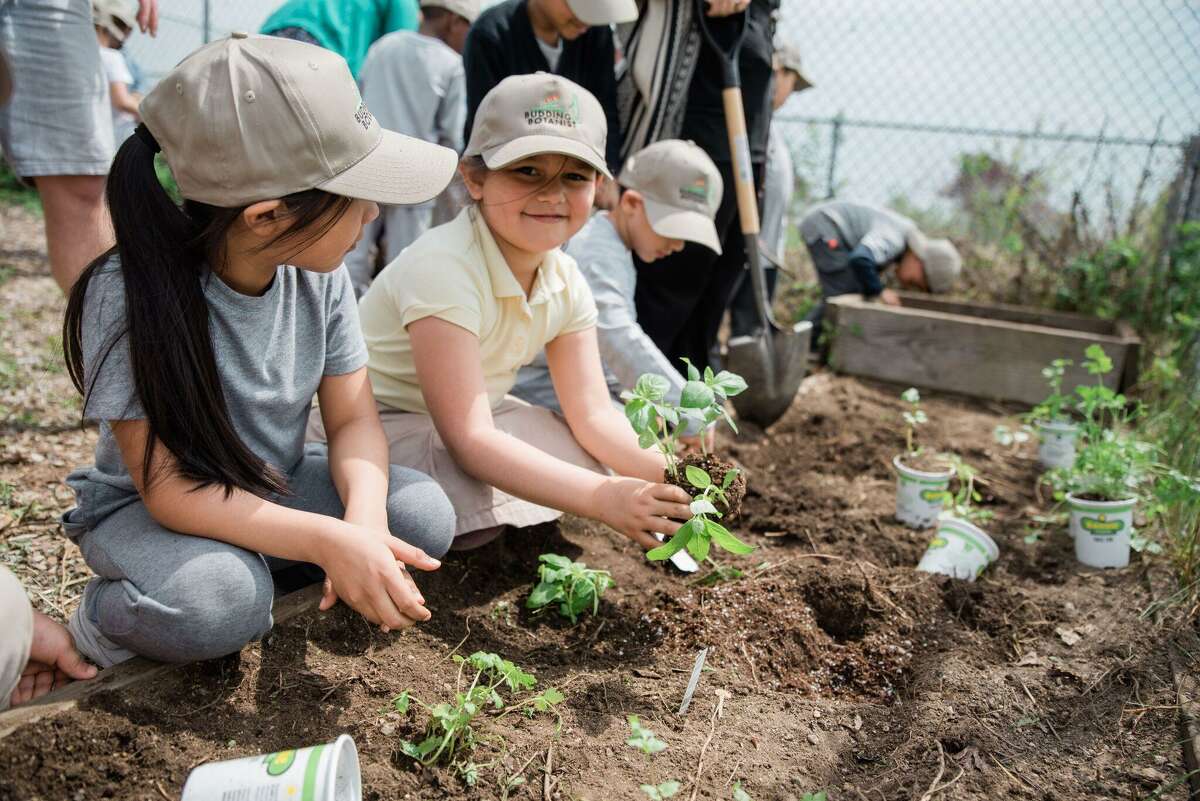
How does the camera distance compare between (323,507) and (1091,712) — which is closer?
(1091,712)

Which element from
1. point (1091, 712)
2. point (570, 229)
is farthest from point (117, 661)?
point (1091, 712)

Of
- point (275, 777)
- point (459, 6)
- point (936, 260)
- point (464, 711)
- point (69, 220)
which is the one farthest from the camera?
point (936, 260)

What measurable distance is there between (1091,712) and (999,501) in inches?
54.7

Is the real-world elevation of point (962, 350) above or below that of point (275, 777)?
below

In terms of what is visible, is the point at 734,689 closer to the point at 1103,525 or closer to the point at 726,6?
the point at 1103,525

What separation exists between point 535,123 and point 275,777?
144cm

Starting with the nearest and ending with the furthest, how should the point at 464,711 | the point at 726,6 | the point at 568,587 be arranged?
the point at 464,711, the point at 568,587, the point at 726,6

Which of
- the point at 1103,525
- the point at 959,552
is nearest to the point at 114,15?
the point at 959,552

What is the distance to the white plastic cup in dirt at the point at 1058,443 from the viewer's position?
123 inches

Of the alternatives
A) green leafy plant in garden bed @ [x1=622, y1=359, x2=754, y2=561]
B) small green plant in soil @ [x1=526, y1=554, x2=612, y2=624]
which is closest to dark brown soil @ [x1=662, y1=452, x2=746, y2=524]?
green leafy plant in garden bed @ [x1=622, y1=359, x2=754, y2=561]

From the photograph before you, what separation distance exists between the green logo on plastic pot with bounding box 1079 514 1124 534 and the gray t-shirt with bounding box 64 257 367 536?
200 centimetres

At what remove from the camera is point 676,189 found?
9.03 ft

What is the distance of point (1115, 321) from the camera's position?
4.52 m

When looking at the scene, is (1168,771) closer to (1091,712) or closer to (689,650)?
(1091,712)
